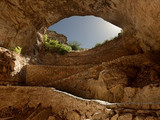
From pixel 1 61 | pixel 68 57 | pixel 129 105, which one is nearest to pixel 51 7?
pixel 68 57

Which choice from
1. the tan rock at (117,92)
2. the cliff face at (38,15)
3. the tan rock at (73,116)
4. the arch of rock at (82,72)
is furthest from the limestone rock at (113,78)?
the cliff face at (38,15)

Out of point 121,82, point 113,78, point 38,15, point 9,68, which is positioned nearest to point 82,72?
point 113,78

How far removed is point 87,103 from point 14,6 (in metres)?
9.26

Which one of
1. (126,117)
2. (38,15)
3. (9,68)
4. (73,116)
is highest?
(38,15)

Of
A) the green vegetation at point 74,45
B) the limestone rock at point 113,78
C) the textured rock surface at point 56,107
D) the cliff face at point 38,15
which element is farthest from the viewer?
the green vegetation at point 74,45

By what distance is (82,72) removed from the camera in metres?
7.07

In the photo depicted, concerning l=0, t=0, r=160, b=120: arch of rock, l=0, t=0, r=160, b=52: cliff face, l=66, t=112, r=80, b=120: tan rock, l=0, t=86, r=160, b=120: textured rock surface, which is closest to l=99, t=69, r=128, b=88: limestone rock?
l=0, t=0, r=160, b=120: arch of rock

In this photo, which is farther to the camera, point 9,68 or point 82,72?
point 9,68

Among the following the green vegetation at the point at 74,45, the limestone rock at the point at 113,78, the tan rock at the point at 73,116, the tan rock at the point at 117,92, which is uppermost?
the green vegetation at the point at 74,45

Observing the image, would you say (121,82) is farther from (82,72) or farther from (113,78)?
(82,72)

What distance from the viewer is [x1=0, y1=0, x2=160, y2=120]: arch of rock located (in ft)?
13.7

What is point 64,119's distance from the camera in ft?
15.5

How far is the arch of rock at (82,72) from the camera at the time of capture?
4190mm

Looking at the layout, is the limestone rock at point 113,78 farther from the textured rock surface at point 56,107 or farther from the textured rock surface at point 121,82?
the textured rock surface at point 56,107
